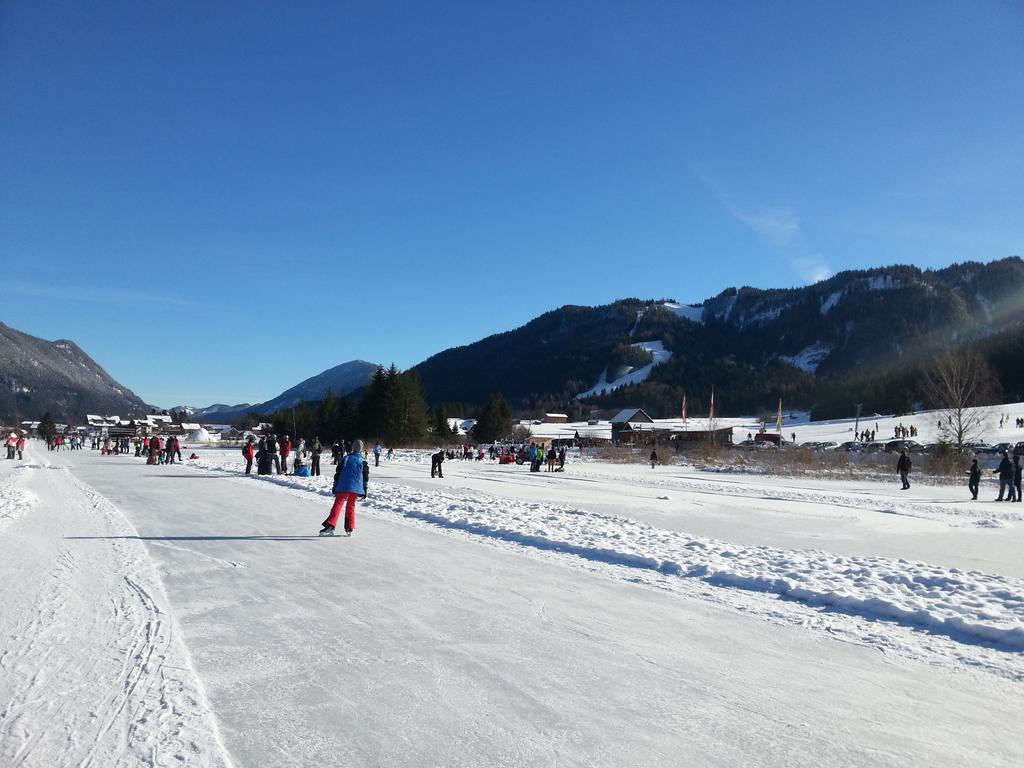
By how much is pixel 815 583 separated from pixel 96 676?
6631mm

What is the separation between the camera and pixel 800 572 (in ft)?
26.1

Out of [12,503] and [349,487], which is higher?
[349,487]

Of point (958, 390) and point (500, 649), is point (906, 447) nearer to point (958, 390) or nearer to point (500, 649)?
point (958, 390)

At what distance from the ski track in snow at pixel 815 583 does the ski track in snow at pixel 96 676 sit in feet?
15.6

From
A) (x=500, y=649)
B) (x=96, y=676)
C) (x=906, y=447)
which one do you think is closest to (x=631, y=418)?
(x=906, y=447)

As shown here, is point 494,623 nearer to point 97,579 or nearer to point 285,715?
point 285,715

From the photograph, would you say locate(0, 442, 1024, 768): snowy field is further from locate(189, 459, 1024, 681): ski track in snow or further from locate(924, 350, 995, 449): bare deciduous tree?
locate(924, 350, 995, 449): bare deciduous tree

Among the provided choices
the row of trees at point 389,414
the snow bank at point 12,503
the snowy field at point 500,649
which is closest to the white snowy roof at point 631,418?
the row of trees at point 389,414

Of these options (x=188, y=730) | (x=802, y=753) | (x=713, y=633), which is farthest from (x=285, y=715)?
(x=713, y=633)

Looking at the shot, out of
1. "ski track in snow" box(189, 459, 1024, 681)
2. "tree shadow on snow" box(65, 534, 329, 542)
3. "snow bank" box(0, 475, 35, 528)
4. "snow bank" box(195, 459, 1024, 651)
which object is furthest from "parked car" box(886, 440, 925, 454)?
"snow bank" box(0, 475, 35, 528)

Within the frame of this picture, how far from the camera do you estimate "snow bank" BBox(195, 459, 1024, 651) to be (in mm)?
6129

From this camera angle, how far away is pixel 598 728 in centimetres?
362

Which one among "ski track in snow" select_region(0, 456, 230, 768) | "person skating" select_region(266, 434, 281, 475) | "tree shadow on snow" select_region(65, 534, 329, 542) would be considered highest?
"person skating" select_region(266, 434, 281, 475)

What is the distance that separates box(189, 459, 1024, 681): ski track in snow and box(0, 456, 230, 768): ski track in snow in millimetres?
4764
